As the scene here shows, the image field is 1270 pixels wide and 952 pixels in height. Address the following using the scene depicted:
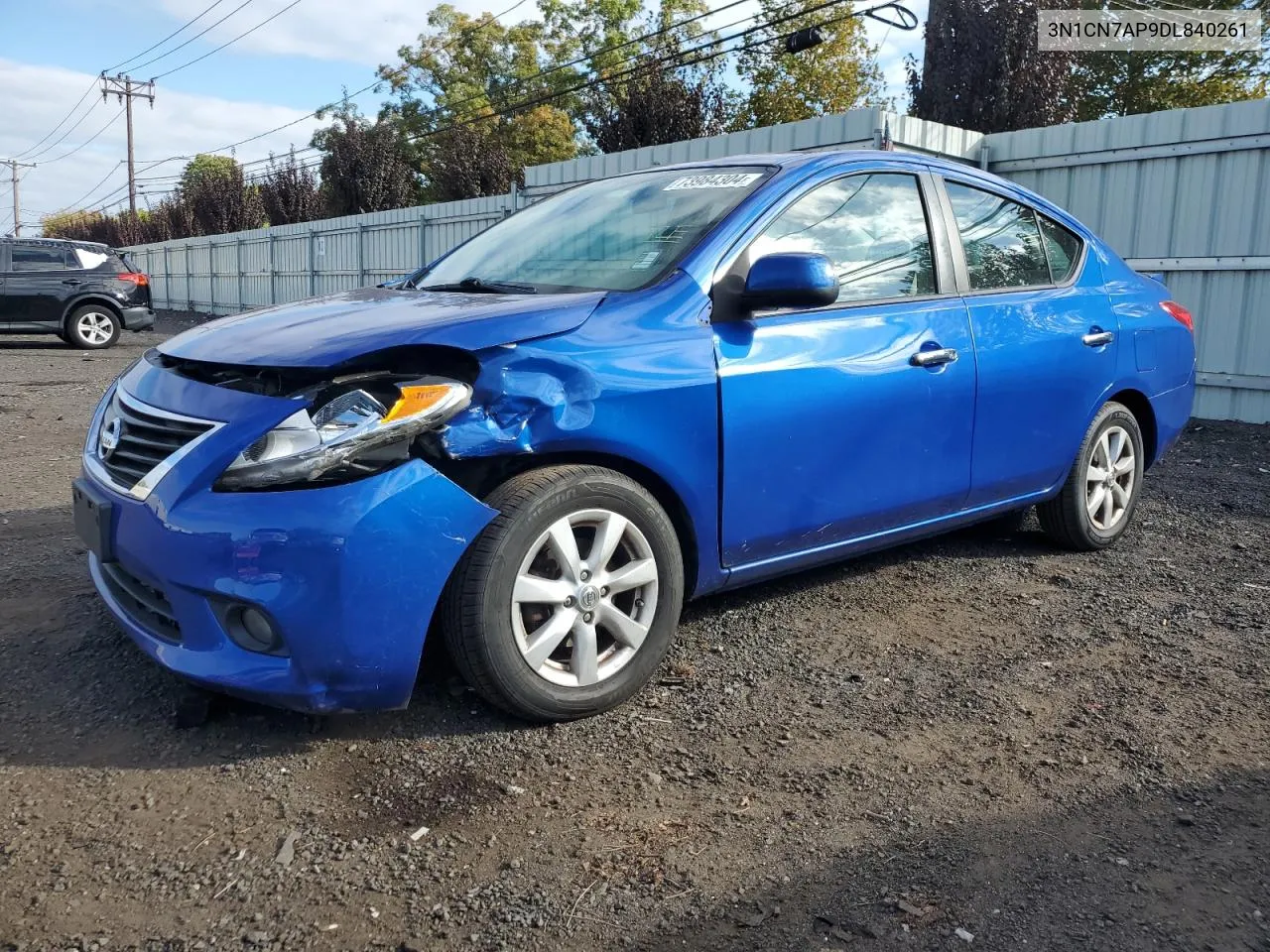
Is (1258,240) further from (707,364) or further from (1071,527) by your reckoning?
(707,364)

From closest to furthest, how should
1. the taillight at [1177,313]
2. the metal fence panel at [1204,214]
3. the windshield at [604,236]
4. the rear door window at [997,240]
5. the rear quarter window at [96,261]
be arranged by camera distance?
the windshield at [604,236], the rear door window at [997,240], the taillight at [1177,313], the metal fence panel at [1204,214], the rear quarter window at [96,261]

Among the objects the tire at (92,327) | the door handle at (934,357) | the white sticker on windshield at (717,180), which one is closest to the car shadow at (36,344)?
the tire at (92,327)

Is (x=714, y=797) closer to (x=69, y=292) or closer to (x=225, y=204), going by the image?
(x=69, y=292)

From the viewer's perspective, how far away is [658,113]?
21.0 meters

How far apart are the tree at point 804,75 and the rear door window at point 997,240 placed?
3591 cm

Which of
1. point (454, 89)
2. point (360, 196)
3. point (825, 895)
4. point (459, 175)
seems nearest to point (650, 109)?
point (459, 175)

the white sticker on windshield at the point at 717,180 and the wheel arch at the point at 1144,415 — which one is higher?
the white sticker on windshield at the point at 717,180

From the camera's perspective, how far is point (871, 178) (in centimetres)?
388

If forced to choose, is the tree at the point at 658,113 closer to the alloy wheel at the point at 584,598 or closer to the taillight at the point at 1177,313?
the taillight at the point at 1177,313

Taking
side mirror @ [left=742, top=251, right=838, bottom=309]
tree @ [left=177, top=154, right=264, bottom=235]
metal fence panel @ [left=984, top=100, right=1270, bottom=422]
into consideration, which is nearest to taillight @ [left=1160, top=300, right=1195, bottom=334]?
side mirror @ [left=742, top=251, right=838, bottom=309]

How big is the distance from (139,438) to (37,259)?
15075mm

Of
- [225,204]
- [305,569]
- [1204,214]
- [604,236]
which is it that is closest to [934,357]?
[604,236]

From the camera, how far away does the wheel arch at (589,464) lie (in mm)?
2775

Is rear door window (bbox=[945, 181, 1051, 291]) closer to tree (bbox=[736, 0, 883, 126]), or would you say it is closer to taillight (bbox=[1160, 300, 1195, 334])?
taillight (bbox=[1160, 300, 1195, 334])
